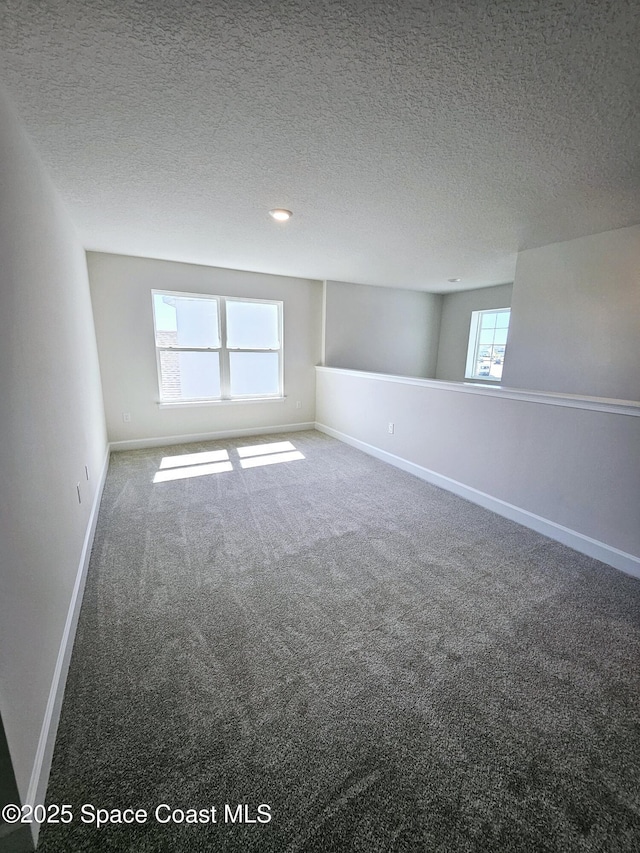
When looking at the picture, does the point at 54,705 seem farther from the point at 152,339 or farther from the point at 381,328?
the point at 381,328

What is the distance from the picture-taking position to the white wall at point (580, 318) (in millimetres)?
2691

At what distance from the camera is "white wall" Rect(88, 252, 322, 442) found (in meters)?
3.95

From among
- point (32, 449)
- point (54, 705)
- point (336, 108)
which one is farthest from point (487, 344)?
point (54, 705)

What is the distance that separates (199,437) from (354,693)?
3.98 metres

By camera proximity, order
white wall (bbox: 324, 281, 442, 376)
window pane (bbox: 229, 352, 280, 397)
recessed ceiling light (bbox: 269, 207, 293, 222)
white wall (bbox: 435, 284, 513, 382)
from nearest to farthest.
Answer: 1. recessed ceiling light (bbox: 269, 207, 293, 222)
2. window pane (bbox: 229, 352, 280, 397)
3. white wall (bbox: 324, 281, 442, 376)
4. white wall (bbox: 435, 284, 513, 382)

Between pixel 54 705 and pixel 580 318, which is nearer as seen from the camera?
pixel 54 705

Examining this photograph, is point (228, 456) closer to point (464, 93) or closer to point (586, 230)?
point (464, 93)

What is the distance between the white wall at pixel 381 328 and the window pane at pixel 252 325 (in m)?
0.82

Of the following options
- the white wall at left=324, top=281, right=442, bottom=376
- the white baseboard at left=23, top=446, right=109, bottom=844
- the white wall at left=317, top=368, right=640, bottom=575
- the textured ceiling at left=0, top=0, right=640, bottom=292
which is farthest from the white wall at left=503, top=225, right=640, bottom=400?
the white baseboard at left=23, top=446, right=109, bottom=844

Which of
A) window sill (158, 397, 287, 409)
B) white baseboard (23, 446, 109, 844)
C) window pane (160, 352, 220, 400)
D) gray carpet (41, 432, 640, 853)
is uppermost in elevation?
window pane (160, 352, 220, 400)

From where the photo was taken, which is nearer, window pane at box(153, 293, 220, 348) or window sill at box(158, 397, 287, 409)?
window pane at box(153, 293, 220, 348)

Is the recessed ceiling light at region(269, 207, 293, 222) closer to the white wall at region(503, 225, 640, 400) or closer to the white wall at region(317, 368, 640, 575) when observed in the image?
the white wall at region(317, 368, 640, 575)

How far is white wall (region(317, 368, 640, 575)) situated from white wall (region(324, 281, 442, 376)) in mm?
1486

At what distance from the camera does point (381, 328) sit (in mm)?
5574
